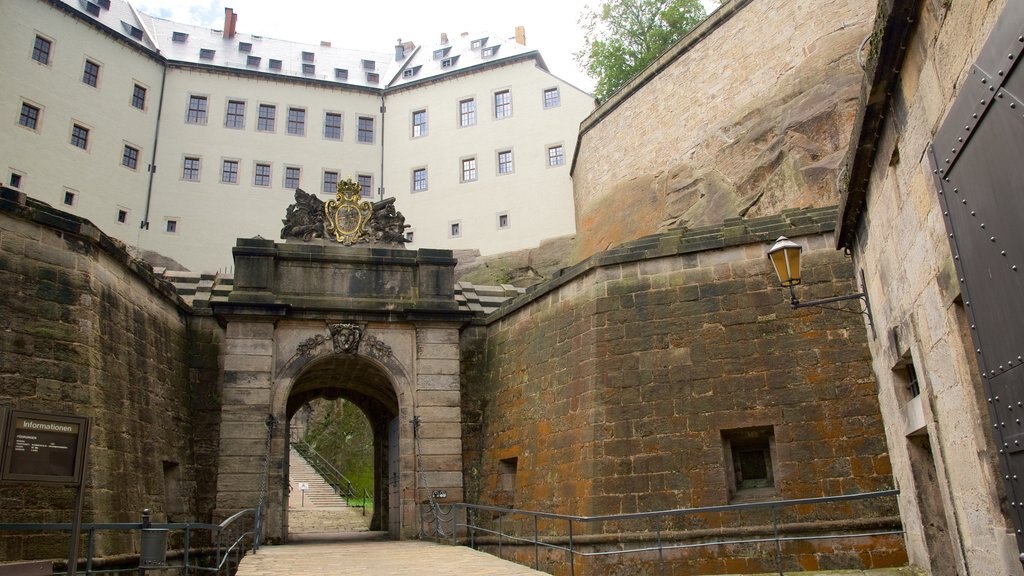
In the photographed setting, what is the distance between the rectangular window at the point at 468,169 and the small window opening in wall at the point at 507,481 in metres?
25.0

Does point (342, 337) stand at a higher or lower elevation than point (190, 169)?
lower

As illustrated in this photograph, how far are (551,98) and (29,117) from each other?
22917mm

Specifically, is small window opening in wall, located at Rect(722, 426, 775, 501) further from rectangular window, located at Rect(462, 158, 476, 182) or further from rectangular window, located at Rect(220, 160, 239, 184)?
rectangular window, located at Rect(220, 160, 239, 184)

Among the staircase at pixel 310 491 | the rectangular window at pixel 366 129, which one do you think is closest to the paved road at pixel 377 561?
the staircase at pixel 310 491

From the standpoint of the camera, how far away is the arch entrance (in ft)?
51.3

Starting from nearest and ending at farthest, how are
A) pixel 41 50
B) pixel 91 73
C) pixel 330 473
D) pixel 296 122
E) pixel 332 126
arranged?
pixel 330 473, pixel 41 50, pixel 91 73, pixel 296 122, pixel 332 126

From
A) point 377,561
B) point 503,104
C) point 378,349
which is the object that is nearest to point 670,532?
point 377,561

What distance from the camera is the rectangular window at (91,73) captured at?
3466cm

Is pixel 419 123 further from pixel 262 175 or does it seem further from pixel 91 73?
pixel 91 73

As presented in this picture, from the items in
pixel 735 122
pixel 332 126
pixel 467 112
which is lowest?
pixel 735 122

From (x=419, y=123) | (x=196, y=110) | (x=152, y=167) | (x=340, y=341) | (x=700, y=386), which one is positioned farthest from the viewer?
(x=419, y=123)

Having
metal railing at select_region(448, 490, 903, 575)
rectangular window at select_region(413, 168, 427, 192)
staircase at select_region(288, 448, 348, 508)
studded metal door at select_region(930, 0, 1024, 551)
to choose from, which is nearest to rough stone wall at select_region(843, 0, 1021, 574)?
studded metal door at select_region(930, 0, 1024, 551)

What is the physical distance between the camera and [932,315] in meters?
6.83

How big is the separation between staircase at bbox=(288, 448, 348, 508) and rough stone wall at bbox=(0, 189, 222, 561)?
1234cm
